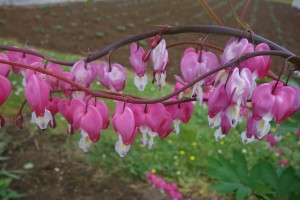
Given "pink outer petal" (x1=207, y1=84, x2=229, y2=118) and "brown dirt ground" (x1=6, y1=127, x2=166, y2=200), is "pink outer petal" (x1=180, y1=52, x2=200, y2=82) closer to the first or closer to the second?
"pink outer petal" (x1=207, y1=84, x2=229, y2=118)

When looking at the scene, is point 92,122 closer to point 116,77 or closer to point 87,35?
point 116,77

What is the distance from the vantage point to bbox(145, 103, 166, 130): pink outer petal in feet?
2.82

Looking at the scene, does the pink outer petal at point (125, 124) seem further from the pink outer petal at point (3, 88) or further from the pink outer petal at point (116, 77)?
the pink outer petal at point (3, 88)

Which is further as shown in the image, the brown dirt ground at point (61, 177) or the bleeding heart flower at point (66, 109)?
the brown dirt ground at point (61, 177)

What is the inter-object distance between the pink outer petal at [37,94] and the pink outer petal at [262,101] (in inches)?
14.7

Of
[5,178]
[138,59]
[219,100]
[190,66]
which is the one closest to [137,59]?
[138,59]

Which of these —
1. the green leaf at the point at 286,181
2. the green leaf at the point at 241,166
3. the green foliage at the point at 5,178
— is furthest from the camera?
the green foliage at the point at 5,178

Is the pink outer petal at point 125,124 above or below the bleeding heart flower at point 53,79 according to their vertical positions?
below

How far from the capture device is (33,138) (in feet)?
10.4

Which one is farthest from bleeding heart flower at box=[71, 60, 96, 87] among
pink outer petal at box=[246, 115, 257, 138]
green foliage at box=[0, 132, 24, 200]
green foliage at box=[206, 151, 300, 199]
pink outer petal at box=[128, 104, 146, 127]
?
green foliage at box=[0, 132, 24, 200]

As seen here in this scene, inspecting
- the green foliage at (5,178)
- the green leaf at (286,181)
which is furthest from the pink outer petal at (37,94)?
the green foliage at (5,178)

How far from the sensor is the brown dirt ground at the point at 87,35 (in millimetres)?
2758

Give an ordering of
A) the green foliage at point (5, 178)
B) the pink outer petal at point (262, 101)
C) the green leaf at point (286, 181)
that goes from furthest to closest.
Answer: the green foliage at point (5, 178)
the green leaf at point (286, 181)
the pink outer petal at point (262, 101)

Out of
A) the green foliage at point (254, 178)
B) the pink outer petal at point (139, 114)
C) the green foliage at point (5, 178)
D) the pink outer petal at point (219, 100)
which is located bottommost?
the green foliage at point (5, 178)
